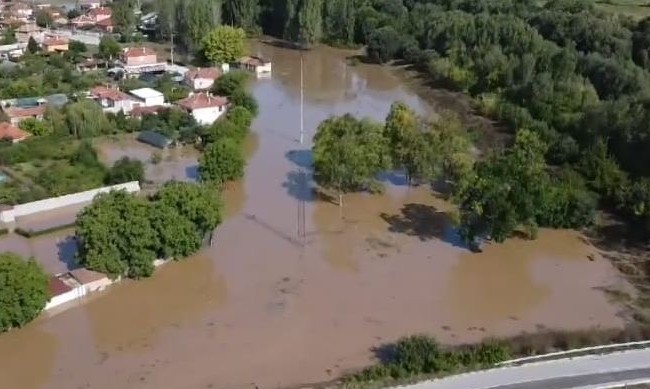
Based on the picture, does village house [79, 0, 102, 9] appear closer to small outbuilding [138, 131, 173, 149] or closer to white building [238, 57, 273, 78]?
white building [238, 57, 273, 78]

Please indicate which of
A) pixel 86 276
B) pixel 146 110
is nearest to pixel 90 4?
pixel 146 110

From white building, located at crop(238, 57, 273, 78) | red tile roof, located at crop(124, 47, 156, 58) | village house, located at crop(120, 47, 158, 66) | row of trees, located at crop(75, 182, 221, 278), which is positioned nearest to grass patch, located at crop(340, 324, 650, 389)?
row of trees, located at crop(75, 182, 221, 278)

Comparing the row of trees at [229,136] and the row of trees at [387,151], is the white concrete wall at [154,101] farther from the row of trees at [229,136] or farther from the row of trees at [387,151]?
the row of trees at [387,151]

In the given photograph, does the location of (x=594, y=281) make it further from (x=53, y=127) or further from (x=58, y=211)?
(x=53, y=127)

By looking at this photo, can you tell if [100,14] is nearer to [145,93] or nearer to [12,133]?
[145,93]

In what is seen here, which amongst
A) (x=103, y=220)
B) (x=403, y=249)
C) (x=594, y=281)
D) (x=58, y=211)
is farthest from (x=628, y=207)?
(x=58, y=211)

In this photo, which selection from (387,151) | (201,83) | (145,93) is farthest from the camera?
(201,83)
